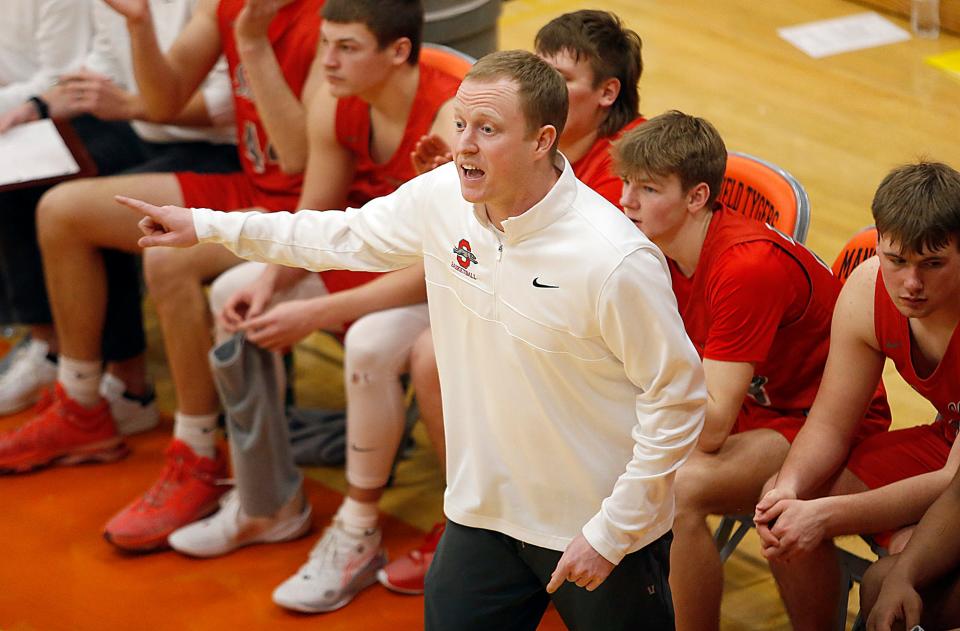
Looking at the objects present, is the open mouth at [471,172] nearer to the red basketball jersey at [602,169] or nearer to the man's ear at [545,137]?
the man's ear at [545,137]

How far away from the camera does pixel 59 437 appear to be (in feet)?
12.4

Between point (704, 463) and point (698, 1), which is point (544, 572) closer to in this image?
point (704, 463)

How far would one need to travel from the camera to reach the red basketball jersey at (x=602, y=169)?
274 cm

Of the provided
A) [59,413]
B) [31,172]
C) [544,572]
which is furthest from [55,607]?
[544,572]

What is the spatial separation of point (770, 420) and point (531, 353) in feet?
2.67

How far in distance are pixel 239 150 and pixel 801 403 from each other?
6.33ft

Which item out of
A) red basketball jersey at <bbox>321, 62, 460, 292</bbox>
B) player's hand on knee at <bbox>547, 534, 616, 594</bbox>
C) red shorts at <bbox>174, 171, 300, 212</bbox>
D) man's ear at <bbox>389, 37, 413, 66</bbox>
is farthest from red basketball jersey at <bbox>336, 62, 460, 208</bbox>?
player's hand on knee at <bbox>547, 534, 616, 594</bbox>

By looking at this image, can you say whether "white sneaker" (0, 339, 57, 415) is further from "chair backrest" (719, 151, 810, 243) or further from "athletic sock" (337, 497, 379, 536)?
"chair backrest" (719, 151, 810, 243)

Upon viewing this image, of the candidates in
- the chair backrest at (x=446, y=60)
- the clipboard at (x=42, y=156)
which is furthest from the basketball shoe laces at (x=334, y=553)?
the clipboard at (x=42, y=156)

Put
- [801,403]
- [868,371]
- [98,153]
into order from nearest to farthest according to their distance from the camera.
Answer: [868,371] < [801,403] < [98,153]

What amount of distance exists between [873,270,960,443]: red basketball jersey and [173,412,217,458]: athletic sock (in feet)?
6.18

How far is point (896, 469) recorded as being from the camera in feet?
8.17

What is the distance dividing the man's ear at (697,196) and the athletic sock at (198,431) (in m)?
1.63

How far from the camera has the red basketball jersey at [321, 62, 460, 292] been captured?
3.26 m
